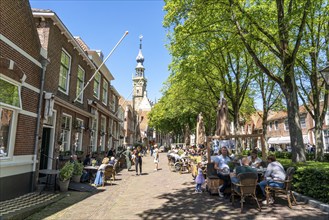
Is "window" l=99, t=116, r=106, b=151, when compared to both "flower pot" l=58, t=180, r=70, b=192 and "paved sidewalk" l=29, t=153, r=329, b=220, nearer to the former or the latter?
"flower pot" l=58, t=180, r=70, b=192

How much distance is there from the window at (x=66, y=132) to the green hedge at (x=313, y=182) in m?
10.5

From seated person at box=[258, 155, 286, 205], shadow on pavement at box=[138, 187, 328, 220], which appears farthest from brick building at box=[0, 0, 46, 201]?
seated person at box=[258, 155, 286, 205]

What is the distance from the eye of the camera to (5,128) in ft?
23.7

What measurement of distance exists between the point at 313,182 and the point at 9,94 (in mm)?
9631

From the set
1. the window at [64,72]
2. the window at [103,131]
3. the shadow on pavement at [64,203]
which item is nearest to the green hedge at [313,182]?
the shadow on pavement at [64,203]

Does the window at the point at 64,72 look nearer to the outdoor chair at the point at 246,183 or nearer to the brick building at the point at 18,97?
the brick building at the point at 18,97

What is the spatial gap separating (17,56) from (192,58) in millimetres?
10109

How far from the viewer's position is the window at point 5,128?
7.07 meters

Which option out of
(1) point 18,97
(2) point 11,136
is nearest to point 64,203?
(2) point 11,136

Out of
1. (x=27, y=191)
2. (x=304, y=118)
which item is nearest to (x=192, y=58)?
(x=27, y=191)

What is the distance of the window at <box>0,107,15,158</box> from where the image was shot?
7074 millimetres

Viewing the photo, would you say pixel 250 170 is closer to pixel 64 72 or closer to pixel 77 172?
pixel 77 172

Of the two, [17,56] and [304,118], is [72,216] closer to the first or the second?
[17,56]

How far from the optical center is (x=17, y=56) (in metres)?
7.57
